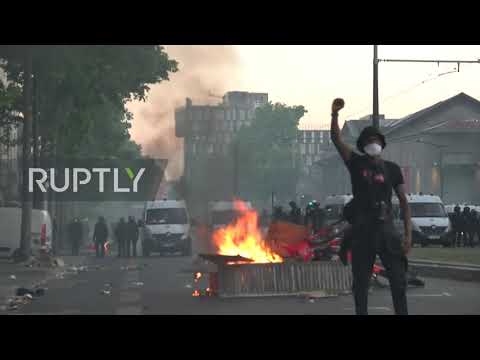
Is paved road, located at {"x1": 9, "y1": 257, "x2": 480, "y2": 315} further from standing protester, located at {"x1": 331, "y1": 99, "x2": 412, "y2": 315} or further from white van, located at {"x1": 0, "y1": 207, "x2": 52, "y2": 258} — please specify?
white van, located at {"x1": 0, "y1": 207, "x2": 52, "y2": 258}

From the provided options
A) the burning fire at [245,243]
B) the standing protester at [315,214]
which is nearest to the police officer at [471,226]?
the standing protester at [315,214]

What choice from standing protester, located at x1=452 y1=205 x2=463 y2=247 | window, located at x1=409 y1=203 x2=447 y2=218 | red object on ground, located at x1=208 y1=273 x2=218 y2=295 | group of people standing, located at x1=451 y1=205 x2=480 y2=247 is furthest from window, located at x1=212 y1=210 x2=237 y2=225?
red object on ground, located at x1=208 y1=273 x2=218 y2=295

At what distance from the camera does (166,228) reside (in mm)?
43969

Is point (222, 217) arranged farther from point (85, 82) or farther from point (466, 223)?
point (466, 223)

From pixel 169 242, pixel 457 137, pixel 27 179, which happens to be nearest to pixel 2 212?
pixel 27 179

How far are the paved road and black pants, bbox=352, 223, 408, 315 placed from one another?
4.43 meters

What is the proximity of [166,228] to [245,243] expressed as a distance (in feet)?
80.6

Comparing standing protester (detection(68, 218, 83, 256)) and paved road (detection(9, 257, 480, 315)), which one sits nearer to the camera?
paved road (detection(9, 257, 480, 315))

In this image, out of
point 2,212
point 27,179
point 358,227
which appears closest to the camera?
point 358,227

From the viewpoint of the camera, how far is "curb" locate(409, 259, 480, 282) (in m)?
22.8
